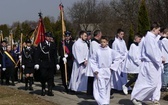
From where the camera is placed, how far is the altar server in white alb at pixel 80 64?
12016mm

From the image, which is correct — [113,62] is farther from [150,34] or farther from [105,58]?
[150,34]

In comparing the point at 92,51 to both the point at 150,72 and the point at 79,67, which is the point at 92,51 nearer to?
the point at 150,72

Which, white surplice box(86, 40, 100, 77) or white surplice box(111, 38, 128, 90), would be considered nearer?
white surplice box(86, 40, 100, 77)

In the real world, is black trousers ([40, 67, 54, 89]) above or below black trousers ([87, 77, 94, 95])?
above

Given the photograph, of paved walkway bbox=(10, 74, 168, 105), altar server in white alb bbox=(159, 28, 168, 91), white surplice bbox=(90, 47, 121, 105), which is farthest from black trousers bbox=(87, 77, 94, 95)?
altar server in white alb bbox=(159, 28, 168, 91)

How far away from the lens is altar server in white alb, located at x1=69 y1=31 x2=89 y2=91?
12.0 meters

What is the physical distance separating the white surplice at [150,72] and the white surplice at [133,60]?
2.03 metres

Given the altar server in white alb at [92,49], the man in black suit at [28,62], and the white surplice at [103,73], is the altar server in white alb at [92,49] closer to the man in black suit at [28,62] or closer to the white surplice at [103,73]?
the white surplice at [103,73]

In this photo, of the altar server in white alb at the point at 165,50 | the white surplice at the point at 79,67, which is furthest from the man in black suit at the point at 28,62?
the altar server in white alb at the point at 165,50

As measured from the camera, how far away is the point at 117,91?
12.6 meters

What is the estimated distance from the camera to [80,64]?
1208 centimetres

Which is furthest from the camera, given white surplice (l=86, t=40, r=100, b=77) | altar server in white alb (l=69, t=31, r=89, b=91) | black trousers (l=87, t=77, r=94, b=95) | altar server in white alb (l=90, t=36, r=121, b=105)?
altar server in white alb (l=69, t=31, r=89, b=91)

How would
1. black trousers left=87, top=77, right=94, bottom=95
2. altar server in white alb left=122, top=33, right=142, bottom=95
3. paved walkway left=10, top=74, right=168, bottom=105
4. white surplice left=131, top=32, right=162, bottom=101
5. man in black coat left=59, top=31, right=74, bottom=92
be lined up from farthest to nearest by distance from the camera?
man in black coat left=59, top=31, right=74, bottom=92, altar server in white alb left=122, top=33, right=142, bottom=95, black trousers left=87, top=77, right=94, bottom=95, paved walkway left=10, top=74, right=168, bottom=105, white surplice left=131, top=32, right=162, bottom=101

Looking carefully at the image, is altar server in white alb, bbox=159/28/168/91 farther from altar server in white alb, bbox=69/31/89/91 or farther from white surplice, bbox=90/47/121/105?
white surplice, bbox=90/47/121/105
